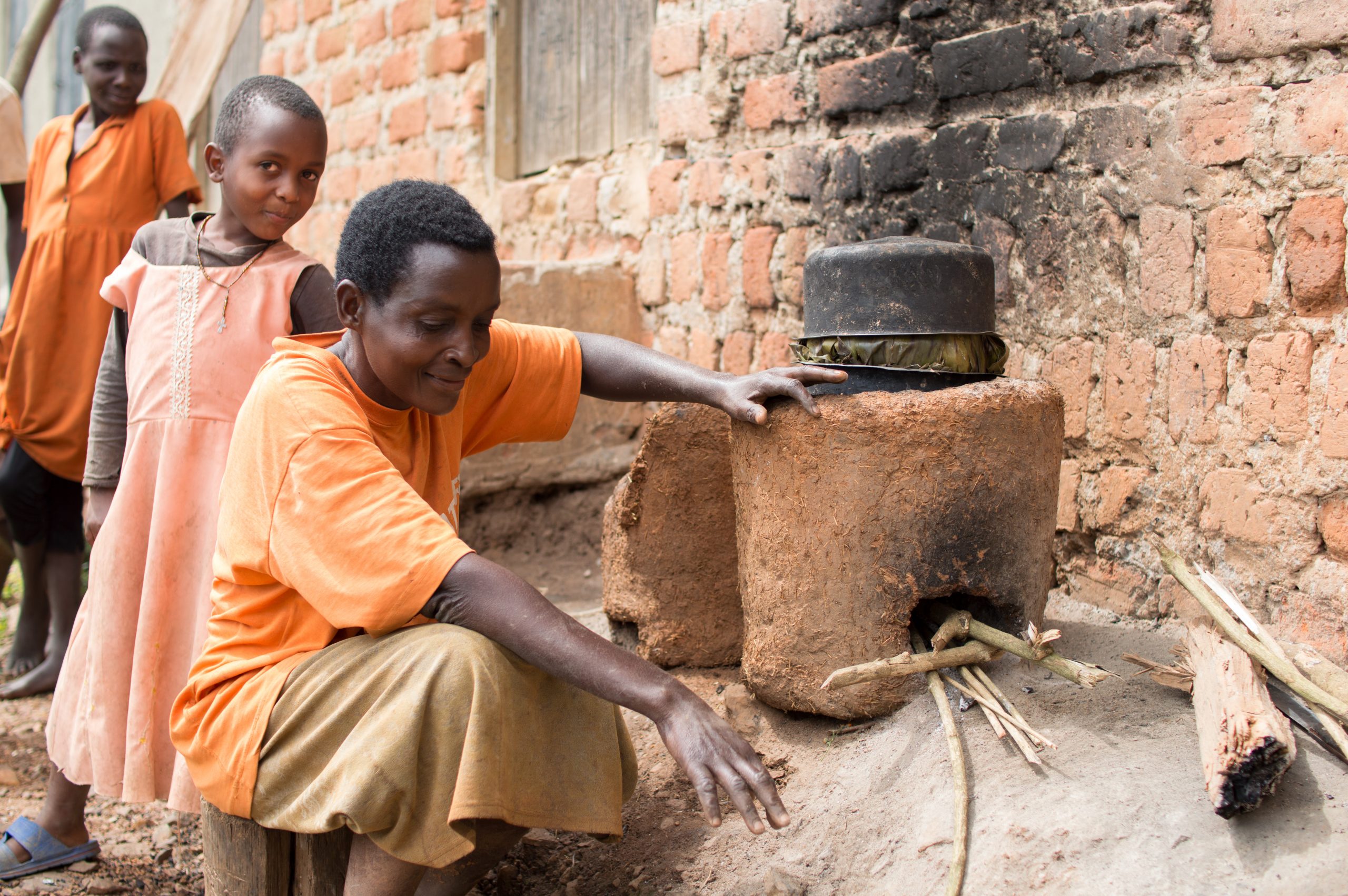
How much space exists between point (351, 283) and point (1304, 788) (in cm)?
190

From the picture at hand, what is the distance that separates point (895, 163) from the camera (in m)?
3.35

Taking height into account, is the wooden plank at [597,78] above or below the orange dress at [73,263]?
above

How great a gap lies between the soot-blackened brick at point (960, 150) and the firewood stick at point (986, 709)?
1536 millimetres

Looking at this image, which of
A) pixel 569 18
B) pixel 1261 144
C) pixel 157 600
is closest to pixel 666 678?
pixel 157 600

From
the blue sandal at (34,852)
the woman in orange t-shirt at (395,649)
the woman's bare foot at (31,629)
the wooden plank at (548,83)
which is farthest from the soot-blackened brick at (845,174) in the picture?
the woman's bare foot at (31,629)

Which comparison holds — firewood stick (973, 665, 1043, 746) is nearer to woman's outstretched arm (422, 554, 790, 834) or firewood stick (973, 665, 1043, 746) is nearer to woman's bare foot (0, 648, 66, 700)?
woman's outstretched arm (422, 554, 790, 834)

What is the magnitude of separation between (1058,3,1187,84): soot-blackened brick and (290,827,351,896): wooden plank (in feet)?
8.40

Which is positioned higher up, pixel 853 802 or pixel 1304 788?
pixel 1304 788

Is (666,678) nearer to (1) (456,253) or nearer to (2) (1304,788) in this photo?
(1) (456,253)

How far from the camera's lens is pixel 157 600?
7.98 feet

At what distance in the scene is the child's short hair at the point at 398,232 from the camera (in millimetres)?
1948

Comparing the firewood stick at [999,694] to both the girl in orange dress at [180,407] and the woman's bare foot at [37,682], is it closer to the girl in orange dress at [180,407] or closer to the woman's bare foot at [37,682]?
the girl in orange dress at [180,407]

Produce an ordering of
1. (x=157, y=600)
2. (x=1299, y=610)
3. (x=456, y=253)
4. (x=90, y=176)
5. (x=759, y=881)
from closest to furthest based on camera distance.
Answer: (x=456, y=253) → (x=759, y=881) → (x=157, y=600) → (x=1299, y=610) → (x=90, y=176)

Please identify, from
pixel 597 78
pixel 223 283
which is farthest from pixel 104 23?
pixel 597 78
